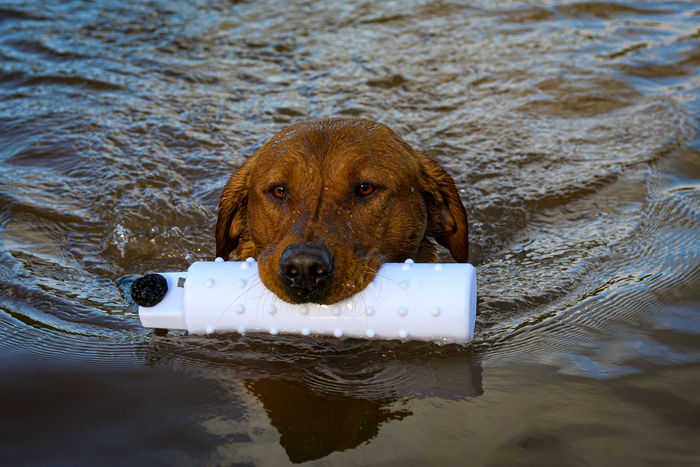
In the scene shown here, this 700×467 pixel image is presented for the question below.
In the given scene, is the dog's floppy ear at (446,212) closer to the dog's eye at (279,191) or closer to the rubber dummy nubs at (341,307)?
the dog's eye at (279,191)

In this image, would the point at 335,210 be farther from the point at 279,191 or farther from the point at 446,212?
the point at 446,212

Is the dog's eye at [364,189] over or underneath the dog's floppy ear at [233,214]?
over

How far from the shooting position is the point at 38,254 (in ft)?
17.5

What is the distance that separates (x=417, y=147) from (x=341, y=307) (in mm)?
3810

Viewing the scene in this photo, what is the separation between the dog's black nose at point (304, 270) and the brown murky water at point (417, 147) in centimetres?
43

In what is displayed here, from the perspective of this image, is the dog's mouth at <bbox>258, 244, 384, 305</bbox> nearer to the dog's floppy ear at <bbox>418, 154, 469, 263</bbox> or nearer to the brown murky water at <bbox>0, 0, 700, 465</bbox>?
the brown murky water at <bbox>0, 0, 700, 465</bbox>

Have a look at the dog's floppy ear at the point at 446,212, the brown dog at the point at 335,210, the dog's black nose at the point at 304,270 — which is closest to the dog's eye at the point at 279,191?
the brown dog at the point at 335,210

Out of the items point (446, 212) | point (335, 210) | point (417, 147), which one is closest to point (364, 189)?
point (335, 210)

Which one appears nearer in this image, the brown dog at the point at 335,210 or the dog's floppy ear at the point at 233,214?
the brown dog at the point at 335,210

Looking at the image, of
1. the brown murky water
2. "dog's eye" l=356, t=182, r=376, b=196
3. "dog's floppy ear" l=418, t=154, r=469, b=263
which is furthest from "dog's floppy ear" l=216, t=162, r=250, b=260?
"dog's floppy ear" l=418, t=154, r=469, b=263

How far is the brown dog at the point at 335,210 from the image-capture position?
11.3ft

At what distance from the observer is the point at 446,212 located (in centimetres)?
469

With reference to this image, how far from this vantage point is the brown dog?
3.43 metres

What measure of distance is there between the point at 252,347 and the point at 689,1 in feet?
31.2
